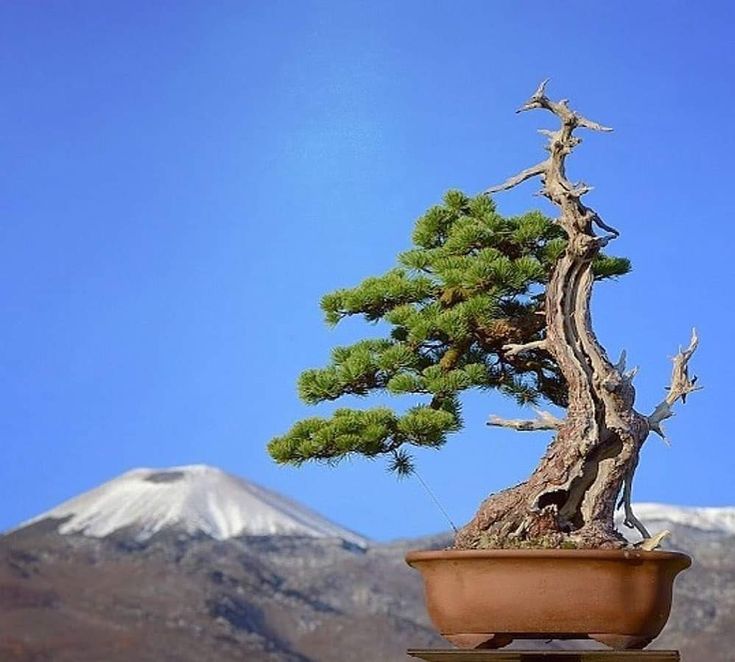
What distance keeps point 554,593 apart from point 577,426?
38 cm

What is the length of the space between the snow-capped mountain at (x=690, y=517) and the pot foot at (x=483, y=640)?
5234 millimetres

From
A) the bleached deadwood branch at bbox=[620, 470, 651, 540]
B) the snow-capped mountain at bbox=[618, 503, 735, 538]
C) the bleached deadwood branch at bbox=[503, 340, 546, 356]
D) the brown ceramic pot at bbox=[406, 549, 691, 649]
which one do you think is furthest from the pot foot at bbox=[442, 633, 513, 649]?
the snow-capped mountain at bbox=[618, 503, 735, 538]

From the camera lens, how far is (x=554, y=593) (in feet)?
6.09

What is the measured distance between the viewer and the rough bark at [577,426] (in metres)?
2.06

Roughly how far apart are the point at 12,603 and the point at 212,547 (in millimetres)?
1638

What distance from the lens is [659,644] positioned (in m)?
8.68

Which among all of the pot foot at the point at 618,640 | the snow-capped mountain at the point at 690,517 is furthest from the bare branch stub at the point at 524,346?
the snow-capped mountain at the point at 690,517

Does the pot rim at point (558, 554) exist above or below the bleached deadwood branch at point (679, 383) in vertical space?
below

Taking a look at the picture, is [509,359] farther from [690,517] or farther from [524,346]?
[690,517]

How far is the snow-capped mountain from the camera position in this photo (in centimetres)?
706

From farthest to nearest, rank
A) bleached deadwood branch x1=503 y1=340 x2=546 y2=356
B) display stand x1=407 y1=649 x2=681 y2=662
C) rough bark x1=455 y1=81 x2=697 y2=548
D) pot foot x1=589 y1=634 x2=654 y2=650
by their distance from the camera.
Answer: bleached deadwood branch x1=503 y1=340 x2=546 y2=356 → rough bark x1=455 y1=81 x2=697 y2=548 → pot foot x1=589 y1=634 x2=654 y2=650 → display stand x1=407 y1=649 x2=681 y2=662

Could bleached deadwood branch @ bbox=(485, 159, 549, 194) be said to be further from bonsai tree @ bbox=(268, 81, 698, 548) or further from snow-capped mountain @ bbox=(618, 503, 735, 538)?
snow-capped mountain @ bbox=(618, 503, 735, 538)

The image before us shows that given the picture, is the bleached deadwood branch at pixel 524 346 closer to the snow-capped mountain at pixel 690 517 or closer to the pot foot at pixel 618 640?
the pot foot at pixel 618 640

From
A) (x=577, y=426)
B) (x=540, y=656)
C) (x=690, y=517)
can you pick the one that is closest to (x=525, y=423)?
(x=577, y=426)
